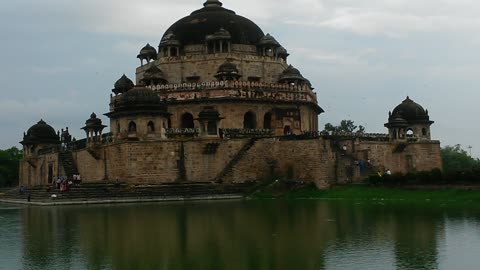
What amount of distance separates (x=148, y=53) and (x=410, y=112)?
17.5m

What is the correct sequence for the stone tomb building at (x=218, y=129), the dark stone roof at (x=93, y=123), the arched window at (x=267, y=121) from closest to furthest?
the stone tomb building at (x=218, y=129), the dark stone roof at (x=93, y=123), the arched window at (x=267, y=121)

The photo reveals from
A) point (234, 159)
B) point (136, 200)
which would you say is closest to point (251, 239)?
point (136, 200)

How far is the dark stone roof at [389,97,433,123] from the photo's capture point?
41281 millimetres

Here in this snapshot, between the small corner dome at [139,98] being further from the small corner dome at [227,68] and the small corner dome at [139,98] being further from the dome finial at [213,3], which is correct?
the dome finial at [213,3]

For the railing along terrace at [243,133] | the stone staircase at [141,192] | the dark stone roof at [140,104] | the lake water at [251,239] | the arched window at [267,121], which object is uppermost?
the dark stone roof at [140,104]

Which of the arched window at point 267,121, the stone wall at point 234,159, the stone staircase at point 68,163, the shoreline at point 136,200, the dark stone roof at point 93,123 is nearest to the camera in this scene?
the shoreline at point 136,200

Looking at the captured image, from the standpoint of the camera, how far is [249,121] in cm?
4106

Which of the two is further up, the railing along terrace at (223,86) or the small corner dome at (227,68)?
the small corner dome at (227,68)

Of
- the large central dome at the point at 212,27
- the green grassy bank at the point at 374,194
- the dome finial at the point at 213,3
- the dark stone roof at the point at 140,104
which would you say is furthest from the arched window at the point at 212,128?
the dome finial at the point at 213,3

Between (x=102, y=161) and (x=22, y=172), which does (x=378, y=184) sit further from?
(x=22, y=172)

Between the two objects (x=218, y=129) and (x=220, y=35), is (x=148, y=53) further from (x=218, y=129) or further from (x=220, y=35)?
(x=218, y=129)

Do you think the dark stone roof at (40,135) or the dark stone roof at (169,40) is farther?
the dark stone roof at (40,135)

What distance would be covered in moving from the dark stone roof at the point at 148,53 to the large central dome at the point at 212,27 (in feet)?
5.92

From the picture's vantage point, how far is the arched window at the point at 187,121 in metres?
40.7
